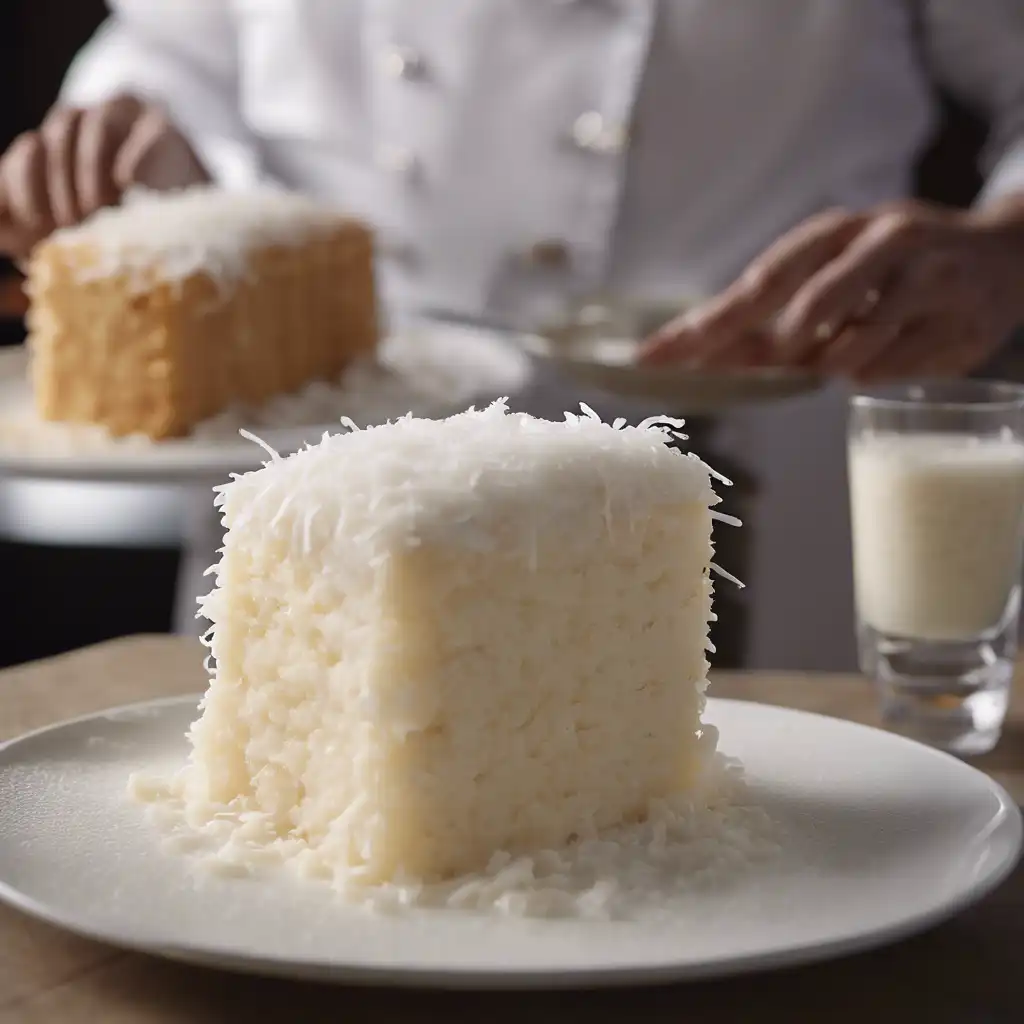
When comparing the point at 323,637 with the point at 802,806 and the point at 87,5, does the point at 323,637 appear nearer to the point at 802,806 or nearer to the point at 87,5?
the point at 802,806

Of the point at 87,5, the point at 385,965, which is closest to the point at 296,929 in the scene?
the point at 385,965

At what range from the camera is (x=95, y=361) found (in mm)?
2076

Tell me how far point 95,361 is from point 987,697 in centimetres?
126

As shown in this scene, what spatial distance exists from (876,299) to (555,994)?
1401mm

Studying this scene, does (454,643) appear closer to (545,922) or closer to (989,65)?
(545,922)

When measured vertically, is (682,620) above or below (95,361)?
above

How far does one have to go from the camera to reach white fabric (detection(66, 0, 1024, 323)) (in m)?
2.43

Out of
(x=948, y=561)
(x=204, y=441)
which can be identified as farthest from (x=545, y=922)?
(x=204, y=441)

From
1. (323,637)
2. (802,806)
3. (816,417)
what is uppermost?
(323,637)

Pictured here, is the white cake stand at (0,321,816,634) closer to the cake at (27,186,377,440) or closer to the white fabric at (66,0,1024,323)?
the cake at (27,186,377,440)

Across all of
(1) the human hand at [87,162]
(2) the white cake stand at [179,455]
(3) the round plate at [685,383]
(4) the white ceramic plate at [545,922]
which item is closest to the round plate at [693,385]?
(3) the round plate at [685,383]

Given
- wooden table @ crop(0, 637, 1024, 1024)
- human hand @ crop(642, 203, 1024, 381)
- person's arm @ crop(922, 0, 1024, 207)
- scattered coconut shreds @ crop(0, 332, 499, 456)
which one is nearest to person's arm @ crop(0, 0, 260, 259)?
scattered coconut shreds @ crop(0, 332, 499, 456)

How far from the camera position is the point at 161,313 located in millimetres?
2053

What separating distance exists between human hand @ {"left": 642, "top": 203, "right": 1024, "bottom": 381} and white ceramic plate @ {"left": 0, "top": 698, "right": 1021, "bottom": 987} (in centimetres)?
96
